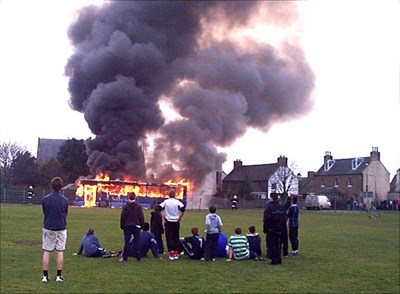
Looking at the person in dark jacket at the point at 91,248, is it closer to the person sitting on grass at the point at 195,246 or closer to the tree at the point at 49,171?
the person sitting on grass at the point at 195,246

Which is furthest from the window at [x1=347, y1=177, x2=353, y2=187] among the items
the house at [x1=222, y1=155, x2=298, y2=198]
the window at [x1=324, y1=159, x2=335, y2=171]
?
the house at [x1=222, y1=155, x2=298, y2=198]

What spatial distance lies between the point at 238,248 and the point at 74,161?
59.1 m

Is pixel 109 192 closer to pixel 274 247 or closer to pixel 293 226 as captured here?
pixel 293 226

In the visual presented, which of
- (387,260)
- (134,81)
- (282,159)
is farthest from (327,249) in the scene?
(282,159)

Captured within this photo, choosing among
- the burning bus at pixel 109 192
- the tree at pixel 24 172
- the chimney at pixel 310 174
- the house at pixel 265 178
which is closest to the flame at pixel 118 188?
the burning bus at pixel 109 192

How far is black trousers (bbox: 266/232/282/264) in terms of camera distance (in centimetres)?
1230

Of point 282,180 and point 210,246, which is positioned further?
point 282,180

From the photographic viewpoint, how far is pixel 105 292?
843 cm

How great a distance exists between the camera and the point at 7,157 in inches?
2744

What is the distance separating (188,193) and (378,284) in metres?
43.2

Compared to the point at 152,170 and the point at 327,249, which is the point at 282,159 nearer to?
the point at 152,170

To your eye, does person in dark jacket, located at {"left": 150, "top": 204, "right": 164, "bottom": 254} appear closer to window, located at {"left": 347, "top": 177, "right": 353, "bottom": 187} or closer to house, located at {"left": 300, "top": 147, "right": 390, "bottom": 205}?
house, located at {"left": 300, "top": 147, "right": 390, "bottom": 205}

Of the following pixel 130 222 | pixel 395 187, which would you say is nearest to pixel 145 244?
pixel 130 222

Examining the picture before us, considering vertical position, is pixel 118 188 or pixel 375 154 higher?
→ pixel 375 154
